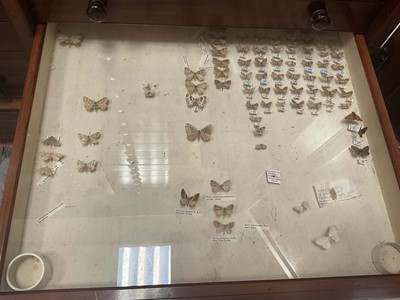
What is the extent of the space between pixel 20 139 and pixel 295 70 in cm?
96

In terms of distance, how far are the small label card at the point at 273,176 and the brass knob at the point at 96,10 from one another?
701 millimetres

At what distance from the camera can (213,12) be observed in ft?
3.60

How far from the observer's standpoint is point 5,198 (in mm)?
877

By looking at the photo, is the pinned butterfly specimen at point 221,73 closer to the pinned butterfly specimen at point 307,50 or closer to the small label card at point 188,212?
the pinned butterfly specimen at point 307,50

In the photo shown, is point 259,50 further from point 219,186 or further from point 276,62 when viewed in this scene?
point 219,186

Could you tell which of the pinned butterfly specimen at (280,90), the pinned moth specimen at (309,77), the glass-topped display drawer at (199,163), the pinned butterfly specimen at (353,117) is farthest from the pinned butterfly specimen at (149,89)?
Result: the pinned butterfly specimen at (353,117)

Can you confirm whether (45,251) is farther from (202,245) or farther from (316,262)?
(316,262)

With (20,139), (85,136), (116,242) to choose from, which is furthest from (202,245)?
(20,139)

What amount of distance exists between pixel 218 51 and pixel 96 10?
17.7 inches

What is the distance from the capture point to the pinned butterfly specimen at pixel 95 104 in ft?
3.60

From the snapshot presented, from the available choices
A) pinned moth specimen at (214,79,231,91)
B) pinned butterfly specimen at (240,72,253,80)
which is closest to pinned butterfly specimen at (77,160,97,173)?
pinned moth specimen at (214,79,231,91)

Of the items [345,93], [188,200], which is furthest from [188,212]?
[345,93]

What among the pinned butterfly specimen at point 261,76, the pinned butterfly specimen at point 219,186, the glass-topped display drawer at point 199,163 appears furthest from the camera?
the pinned butterfly specimen at point 261,76

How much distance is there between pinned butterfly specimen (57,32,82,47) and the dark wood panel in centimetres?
11
